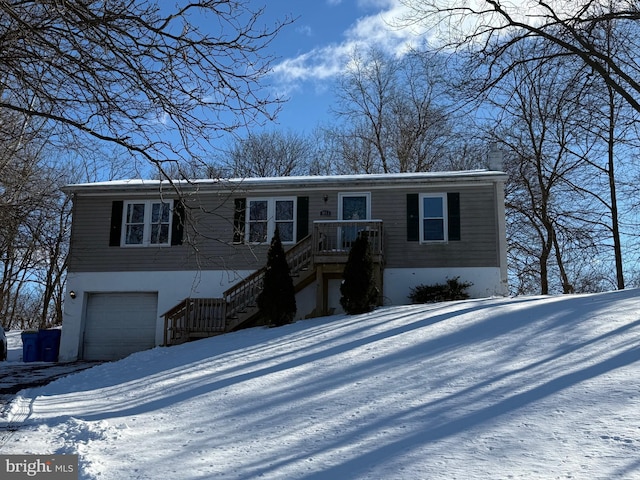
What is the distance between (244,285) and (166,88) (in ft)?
36.1

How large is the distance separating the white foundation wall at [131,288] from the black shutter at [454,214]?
611 centimetres

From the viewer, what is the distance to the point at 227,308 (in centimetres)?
1597

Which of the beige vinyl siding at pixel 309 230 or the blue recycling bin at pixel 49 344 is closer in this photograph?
the beige vinyl siding at pixel 309 230

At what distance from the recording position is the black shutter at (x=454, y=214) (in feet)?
54.4

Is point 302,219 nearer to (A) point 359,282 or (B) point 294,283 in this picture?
(B) point 294,283

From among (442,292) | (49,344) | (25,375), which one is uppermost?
(442,292)

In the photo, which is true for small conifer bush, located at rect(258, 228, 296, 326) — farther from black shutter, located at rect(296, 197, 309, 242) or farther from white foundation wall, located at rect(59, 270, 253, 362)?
white foundation wall, located at rect(59, 270, 253, 362)

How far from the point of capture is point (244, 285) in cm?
1638

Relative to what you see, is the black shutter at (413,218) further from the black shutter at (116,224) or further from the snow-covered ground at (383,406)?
the black shutter at (116,224)

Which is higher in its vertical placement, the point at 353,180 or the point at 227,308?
the point at 353,180

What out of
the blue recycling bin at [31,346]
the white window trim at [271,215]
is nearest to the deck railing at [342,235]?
the white window trim at [271,215]

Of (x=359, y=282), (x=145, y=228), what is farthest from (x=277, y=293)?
(x=145, y=228)

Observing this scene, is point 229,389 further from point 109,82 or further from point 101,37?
point 101,37

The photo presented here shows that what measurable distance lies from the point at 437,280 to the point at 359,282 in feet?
10.5
